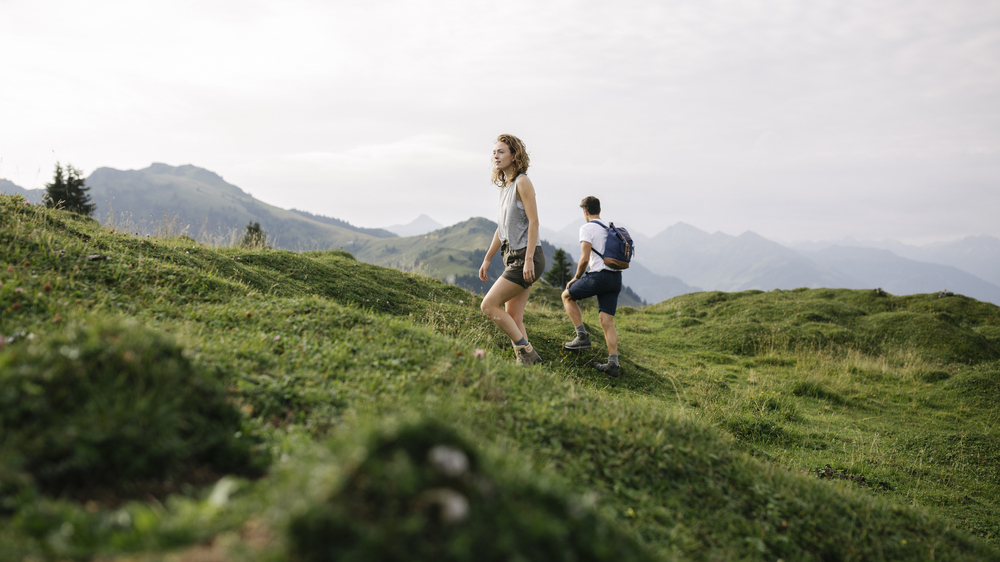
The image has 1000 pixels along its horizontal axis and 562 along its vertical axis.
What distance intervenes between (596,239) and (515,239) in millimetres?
2028

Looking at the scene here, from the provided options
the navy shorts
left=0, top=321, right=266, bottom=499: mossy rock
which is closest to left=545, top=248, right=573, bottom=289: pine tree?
the navy shorts

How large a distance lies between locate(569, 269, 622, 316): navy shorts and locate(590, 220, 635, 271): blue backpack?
0.19 metres

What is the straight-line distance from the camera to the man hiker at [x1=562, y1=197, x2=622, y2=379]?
8500 millimetres

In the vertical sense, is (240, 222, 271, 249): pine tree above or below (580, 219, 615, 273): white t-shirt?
below

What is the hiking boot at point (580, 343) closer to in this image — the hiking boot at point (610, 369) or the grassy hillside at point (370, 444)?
the grassy hillside at point (370, 444)

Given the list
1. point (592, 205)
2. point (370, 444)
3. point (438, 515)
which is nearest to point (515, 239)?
point (592, 205)

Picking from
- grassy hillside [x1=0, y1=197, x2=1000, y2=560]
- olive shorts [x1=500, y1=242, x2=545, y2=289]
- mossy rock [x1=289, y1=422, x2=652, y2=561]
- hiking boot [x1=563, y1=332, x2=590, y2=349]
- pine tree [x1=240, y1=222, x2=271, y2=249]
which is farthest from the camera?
pine tree [x1=240, y1=222, x2=271, y2=249]

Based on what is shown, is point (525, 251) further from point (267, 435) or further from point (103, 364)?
point (103, 364)

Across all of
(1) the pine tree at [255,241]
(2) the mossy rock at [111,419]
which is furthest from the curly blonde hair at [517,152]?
(1) the pine tree at [255,241]

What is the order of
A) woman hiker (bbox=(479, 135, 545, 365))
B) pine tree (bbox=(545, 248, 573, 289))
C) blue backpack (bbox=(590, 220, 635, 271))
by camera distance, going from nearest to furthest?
woman hiker (bbox=(479, 135, 545, 365))
blue backpack (bbox=(590, 220, 635, 271))
pine tree (bbox=(545, 248, 573, 289))

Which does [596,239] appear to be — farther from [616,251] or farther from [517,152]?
[517,152]

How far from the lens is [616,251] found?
8438 mm

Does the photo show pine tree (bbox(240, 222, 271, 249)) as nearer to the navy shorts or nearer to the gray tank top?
the gray tank top

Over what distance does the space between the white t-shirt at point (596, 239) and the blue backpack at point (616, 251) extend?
60mm
